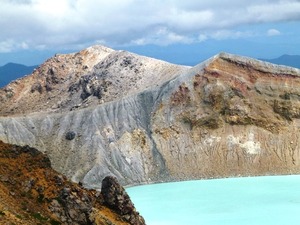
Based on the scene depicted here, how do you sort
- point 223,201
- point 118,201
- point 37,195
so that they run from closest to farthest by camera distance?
point 37,195, point 118,201, point 223,201

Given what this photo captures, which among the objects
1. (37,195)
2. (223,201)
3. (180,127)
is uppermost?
(180,127)

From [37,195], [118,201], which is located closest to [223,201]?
[118,201]

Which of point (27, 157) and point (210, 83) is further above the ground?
point (210, 83)

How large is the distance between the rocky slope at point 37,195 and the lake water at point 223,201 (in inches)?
935

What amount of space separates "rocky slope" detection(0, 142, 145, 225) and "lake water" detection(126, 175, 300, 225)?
23.7m

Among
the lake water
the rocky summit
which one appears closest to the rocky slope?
the lake water

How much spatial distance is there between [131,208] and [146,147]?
187 feet

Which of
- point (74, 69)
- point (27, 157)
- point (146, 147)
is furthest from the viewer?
point (74, 69)

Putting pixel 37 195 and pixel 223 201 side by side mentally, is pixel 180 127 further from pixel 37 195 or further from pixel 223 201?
pixel 37 195

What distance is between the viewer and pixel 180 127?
90.8 m

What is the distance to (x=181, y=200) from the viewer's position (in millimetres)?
65000

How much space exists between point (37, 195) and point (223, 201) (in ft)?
129

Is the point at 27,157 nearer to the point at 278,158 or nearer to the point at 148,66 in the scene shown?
the point at 278,158

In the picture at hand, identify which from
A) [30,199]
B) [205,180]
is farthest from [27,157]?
[205,180]
